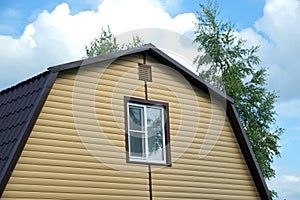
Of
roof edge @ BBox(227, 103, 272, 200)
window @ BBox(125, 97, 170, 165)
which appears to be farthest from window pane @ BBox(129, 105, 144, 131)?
roof edge @ BBox(227, 103, 272, 200)

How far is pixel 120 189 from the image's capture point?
11.2 m

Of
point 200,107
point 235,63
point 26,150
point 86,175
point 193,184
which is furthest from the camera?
point 235,63

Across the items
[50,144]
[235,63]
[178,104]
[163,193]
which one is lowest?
[163,193]

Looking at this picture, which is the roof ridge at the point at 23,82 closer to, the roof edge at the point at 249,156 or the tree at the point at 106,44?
the roof edge at the point at 249,156

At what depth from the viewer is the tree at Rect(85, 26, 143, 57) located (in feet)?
96.7

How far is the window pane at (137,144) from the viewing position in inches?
463

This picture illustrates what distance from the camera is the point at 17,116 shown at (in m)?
10.4

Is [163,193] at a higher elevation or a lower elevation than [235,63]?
lower


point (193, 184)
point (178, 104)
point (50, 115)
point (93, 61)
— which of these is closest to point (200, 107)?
point (178, 104)

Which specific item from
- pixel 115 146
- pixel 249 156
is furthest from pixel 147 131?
pixel 249 156

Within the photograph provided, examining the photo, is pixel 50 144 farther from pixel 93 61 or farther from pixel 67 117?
pixel 93 61

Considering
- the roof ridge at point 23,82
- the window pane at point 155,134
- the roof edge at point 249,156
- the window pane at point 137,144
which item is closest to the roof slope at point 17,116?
the roof ridge at point 23,82

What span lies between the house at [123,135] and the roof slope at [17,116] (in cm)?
2

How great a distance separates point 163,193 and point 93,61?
293 cm
